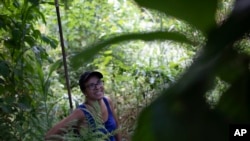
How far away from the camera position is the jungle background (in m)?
0.23

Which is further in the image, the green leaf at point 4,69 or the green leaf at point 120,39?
the green leaf at point 4,69

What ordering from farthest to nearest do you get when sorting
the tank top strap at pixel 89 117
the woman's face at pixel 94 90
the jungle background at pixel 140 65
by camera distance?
1. the woman's face at pixel 94 90
2. the tank top strap at pixel 89 117
3. the jungle background at pixel 140 65

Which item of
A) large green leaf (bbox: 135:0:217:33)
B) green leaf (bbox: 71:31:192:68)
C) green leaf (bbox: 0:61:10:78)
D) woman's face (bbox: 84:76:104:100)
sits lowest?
green leaf (bbox: 71:31:192:68)

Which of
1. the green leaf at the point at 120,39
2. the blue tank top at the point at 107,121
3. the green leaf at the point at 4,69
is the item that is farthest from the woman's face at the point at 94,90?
the green leaf at the point at 120,39

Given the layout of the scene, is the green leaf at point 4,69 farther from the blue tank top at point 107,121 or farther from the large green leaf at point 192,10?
the large green leaf at point 192,10

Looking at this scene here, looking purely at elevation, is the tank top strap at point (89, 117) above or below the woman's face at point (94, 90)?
below

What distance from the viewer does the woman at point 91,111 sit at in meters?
2.24

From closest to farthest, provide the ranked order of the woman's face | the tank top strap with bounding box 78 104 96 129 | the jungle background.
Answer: the jungle background → the tank top strap with bounding box 78 104 96 129 → the woman's face

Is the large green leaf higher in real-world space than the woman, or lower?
lower

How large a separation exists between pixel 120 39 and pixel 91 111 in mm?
2046

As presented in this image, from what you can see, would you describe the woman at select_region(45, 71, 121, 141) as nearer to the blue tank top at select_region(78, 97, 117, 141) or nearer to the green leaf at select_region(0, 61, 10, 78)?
the blue tank top at select_region(78, 97, 117, 141)

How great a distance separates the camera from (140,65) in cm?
402

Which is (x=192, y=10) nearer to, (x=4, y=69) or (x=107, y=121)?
(x=4, y=69)

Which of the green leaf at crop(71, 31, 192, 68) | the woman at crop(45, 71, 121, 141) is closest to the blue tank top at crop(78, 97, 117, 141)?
the woman at crop(45, 71, 121, 141)
